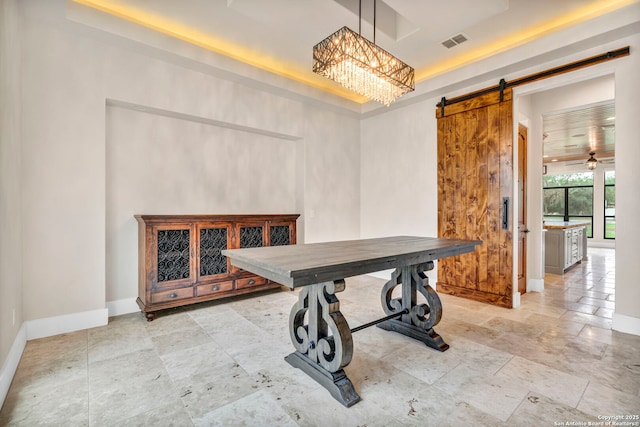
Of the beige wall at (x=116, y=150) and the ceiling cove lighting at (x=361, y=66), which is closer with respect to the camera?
the ceiling cove lighting at (x=361, y=66)

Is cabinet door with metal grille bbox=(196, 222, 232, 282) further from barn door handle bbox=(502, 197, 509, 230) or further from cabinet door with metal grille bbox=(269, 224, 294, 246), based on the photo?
barn door handle bbox=(502, 197, 509, 230)

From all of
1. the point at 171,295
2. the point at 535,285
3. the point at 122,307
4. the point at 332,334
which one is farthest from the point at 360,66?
the point at 535,285

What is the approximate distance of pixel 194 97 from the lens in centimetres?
370

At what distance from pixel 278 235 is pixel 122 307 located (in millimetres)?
1950

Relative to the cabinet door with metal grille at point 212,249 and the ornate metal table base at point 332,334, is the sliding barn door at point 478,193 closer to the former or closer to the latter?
the ornate metal table base at point 332,334

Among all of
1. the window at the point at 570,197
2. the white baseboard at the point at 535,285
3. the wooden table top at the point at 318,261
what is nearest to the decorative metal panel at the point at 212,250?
the wooden table top at the point at 318,261

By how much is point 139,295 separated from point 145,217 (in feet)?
3.19

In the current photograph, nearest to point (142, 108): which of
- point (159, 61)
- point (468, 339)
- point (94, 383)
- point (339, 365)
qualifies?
point (159, 61)

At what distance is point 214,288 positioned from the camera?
11.8 ft

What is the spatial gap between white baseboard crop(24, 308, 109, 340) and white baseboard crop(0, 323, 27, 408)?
0.29ft

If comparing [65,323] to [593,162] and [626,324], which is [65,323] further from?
[593,162]

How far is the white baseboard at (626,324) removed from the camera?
2.88 m

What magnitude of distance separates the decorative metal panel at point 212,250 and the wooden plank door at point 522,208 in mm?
3893

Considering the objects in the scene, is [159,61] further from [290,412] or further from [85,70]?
[290,412]
